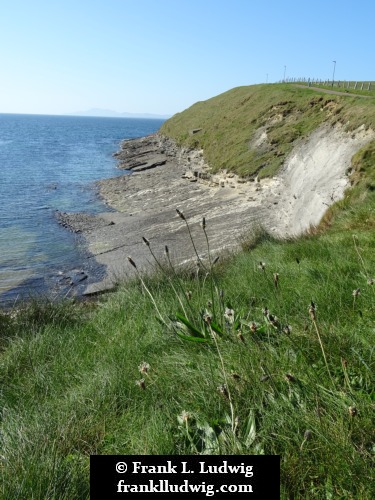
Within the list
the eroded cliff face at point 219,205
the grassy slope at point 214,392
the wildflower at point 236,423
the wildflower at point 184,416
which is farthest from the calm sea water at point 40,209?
the wildflower at point 236,423

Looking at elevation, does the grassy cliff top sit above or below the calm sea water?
above

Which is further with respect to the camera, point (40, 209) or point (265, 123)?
point (265, 123)

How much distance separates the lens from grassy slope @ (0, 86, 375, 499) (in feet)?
8.30

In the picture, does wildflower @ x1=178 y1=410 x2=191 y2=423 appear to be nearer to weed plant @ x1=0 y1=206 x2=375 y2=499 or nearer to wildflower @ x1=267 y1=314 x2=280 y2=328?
weed plant @ x1=0 y1=206 x2=375 y2=499

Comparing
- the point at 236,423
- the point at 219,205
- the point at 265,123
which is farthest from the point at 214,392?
the point at 265,123

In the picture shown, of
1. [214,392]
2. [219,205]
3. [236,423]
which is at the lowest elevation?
[214,392]

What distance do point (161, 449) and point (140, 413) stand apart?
26.2 inches

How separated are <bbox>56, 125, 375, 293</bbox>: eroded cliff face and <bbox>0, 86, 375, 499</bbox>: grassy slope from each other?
236 inches

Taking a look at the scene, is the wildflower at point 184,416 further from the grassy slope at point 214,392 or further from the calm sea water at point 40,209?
the calm sea water at point 40,209

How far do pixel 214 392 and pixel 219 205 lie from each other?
66.4ft

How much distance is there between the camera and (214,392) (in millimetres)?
3236

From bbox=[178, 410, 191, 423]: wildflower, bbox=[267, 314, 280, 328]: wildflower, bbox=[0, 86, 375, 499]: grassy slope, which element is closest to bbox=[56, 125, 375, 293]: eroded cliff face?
bbox=[0, 86, 375, 499]: grassy slope

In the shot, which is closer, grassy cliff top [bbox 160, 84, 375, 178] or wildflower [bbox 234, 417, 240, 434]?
wildflower [bbox 234, 417, 240, 434]

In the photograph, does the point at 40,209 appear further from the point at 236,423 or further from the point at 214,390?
the point at 236,423
